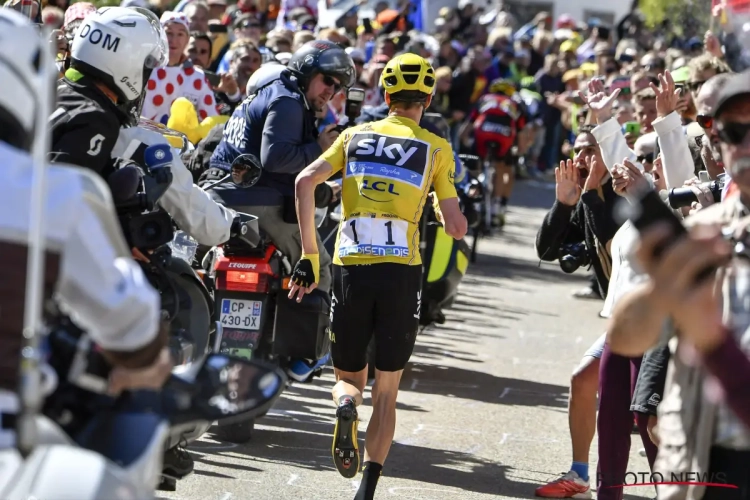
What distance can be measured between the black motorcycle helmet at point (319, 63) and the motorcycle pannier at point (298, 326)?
1.24 m

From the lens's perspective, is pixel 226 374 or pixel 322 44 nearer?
pixel 226 374

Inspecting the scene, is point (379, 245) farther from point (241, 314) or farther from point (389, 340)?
point (241, 314)

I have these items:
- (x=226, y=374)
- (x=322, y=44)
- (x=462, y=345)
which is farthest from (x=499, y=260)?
(x=226, y=374)

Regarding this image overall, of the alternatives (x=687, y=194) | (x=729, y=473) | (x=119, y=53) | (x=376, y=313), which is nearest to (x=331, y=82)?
(x=376, y=313)

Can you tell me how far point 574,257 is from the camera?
23.9 ft

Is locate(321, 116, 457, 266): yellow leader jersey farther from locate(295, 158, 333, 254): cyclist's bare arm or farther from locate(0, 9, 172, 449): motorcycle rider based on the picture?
locate(0, 9, 172, 449): motorcycle rider

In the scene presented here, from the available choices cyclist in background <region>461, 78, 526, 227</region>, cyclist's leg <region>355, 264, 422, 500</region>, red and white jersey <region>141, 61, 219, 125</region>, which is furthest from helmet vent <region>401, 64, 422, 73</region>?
cyclist in background <region>461, 78, 526, 227</region>

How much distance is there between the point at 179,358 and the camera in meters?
5.46

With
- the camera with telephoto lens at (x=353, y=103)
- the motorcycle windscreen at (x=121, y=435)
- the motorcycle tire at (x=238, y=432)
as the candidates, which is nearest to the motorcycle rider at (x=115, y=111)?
the motorcycle tire at (x=238, y=432)

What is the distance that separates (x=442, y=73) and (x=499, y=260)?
266cm

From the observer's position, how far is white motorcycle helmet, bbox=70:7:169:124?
5805mm

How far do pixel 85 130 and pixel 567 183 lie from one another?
8.38 ft

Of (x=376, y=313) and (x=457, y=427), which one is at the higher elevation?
(x=376, y=313)

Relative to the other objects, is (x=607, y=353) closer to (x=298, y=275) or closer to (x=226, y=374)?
(x=298, y=275)
